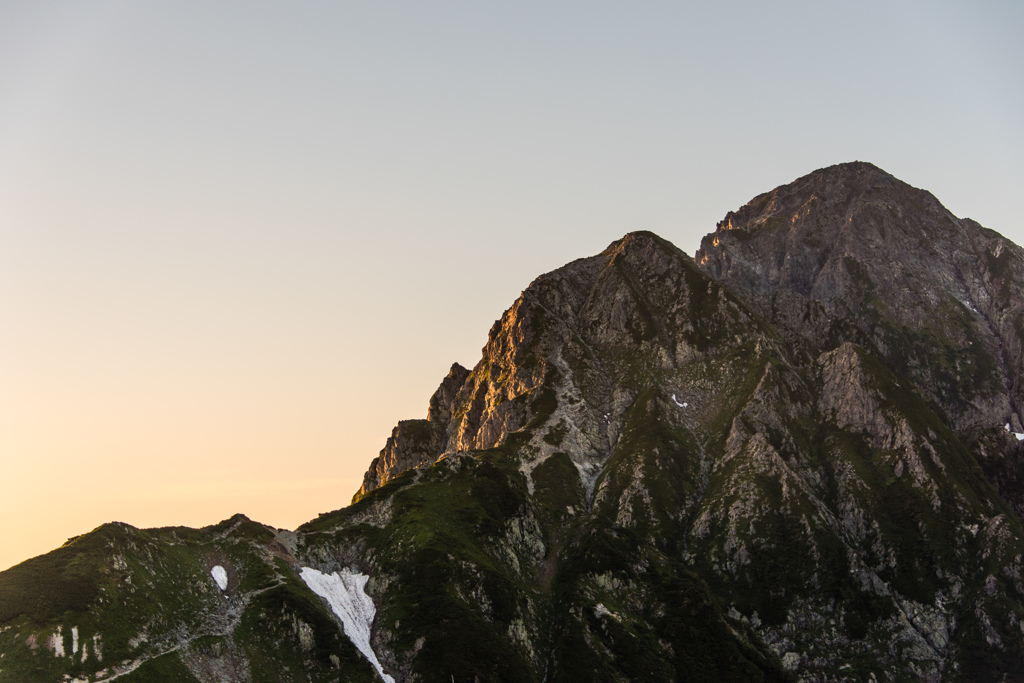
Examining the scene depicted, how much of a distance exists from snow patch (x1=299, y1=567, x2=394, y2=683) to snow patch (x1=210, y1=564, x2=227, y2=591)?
618 inches

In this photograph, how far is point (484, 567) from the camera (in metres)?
184

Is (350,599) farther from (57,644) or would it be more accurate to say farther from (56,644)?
(56,644)

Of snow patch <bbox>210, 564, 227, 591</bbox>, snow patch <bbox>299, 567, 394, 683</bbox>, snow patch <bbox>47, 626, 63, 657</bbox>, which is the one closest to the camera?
snow patch <bbox>47, 626, 63, 657</bbox>

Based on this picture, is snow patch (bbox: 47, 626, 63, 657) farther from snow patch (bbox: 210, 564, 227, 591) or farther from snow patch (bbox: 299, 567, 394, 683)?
snow patch (bbox: 299, 567, 394, 683)

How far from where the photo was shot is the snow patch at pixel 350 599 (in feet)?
520

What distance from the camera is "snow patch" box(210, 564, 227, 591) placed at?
160m

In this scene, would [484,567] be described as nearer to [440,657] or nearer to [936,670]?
[440,657]

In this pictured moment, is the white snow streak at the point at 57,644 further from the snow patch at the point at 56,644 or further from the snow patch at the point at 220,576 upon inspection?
the snow patch at the point at 220,576

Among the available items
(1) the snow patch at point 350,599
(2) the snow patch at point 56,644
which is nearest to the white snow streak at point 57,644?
(2) the snow patch at point 56,644

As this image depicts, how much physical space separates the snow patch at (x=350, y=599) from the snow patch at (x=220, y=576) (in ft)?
51.5

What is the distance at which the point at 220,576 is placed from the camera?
162875 mm

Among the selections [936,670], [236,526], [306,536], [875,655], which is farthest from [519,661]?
[936,670]

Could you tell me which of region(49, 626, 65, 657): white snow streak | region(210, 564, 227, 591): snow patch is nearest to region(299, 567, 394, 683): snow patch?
region(210, 564, 227, 591): snow patch

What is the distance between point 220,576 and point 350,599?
85.3 feet
